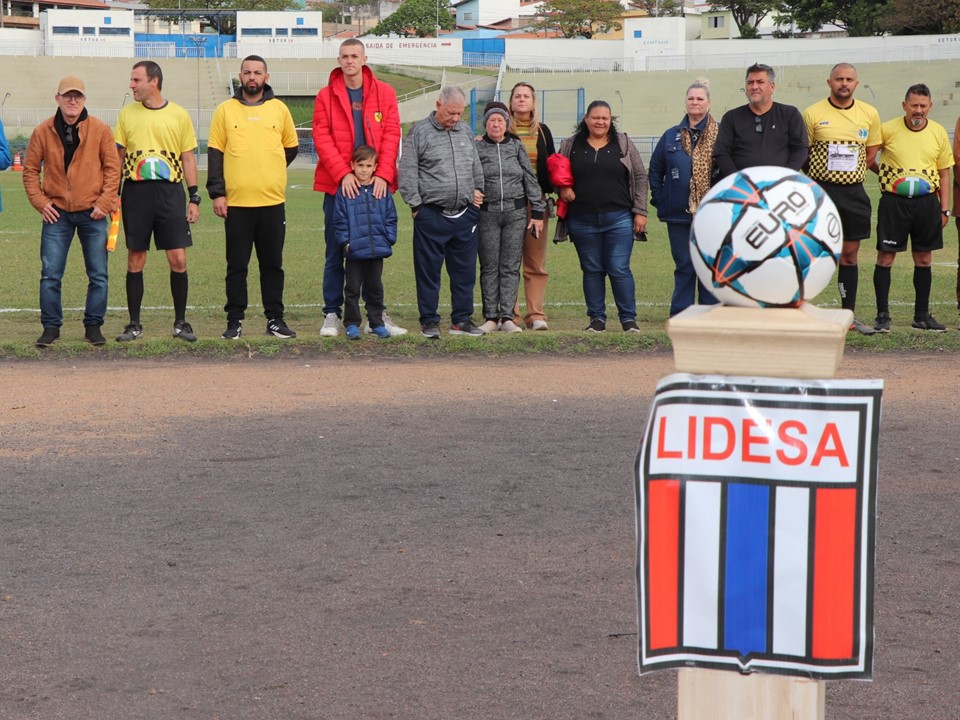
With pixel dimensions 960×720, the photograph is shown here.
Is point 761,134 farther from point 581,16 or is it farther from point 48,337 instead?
point 581,16

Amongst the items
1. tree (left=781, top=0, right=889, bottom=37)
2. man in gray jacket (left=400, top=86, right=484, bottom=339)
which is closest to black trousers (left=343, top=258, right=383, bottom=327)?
man in gray jacket (left=400, top=86, right=484, bottom=339)

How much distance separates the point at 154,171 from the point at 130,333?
4.22 feet

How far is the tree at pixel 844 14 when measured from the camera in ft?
255

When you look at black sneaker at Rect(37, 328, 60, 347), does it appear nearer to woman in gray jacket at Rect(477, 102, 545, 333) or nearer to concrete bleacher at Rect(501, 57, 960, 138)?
woman in gray jacket at Rect(477, 102, 545, 333)

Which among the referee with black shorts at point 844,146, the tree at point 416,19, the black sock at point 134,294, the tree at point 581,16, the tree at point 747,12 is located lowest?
the black sock at point 134,294

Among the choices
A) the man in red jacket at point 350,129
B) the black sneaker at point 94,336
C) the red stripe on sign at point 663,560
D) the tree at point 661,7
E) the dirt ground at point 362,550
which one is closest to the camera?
the red stripe on sign at point 663,560

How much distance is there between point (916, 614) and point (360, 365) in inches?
215

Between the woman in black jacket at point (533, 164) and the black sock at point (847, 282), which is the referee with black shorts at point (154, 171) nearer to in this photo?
the woman in black jacket at point (533, 164)

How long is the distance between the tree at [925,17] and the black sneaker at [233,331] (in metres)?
70.8

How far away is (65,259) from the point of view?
980cm

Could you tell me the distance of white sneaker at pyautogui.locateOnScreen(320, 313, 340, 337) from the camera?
33.5ft

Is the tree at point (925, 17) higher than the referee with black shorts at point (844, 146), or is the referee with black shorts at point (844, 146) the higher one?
the tree at point (925, 17)

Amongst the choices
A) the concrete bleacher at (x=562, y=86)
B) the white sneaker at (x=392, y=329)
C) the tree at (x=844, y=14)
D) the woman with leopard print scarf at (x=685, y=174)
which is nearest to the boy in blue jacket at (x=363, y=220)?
the white sneaker at (x=392, y=329)

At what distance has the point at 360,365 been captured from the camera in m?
9.35
